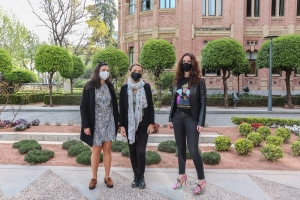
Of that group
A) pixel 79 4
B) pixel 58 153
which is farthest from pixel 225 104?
pixel 79 4

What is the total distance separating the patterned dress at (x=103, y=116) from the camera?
13.2ft

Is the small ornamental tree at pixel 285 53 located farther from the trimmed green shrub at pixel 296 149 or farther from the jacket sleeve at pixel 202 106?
the jacket sleeve at pixel 202 106

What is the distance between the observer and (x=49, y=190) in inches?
161

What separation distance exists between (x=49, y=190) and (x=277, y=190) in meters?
3.64

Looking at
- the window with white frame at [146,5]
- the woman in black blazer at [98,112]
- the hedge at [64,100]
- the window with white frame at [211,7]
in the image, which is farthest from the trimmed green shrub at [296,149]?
the window with white frame at [146,5]

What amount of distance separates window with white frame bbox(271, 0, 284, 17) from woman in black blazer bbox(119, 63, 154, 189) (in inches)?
966

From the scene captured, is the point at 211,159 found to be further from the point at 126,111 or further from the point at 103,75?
the point at 103,75

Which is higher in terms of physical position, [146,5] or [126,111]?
[146,5]

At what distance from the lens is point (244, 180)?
4516mm

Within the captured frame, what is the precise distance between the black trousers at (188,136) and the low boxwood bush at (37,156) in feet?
10.2

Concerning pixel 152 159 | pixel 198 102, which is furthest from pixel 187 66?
pixel 152 159

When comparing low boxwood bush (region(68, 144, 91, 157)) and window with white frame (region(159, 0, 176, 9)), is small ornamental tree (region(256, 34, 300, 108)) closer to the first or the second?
window with white frame (region(159, 0, 176, 9))

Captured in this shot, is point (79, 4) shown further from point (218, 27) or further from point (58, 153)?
point (58, 153)

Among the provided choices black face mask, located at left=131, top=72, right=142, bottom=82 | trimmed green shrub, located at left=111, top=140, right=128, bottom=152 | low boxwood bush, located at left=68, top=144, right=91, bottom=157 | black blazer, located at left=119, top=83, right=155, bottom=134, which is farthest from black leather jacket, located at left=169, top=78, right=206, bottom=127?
low boxwood bush, located at left=68, top=144, right=91, bottom=157
